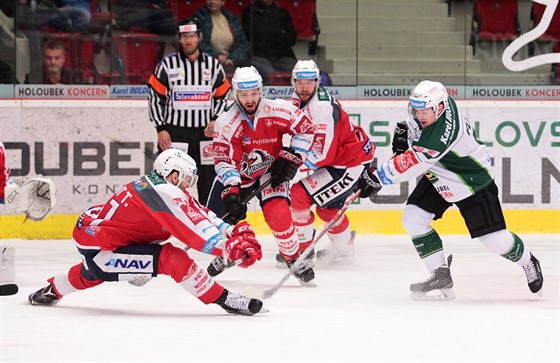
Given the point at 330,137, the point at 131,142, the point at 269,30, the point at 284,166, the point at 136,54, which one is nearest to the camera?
the point at 284,166

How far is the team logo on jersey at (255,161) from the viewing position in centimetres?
643

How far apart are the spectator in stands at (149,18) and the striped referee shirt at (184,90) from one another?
99 centimetres

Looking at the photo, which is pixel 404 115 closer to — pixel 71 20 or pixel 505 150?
pixel 505 150

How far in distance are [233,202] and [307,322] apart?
4.00ft

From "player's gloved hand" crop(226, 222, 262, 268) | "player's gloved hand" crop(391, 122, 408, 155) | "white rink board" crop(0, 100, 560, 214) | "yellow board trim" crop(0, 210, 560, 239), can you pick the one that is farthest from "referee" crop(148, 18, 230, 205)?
"player's gloved hand" crop(226, 222, 262, 268)

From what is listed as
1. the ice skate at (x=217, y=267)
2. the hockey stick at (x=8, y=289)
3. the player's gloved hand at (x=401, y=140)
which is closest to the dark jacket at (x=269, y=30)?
the ice skate at (x=217, y=267)

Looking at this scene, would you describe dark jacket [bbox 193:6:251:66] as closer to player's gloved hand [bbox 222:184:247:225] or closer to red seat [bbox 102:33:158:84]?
red seat [bbox 102:33:158:84]

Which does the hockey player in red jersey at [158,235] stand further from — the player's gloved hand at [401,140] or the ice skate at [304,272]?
the player's gloved hand at [401,140]

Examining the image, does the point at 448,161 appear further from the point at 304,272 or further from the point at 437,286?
the point at 304,272

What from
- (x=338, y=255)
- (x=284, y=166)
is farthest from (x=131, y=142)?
(x=284, y=166)

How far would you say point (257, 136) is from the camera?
6406mm

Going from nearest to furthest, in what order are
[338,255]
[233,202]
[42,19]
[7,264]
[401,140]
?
[7,264] → [401,140] → [233,202] → [338,255] → [42,19]

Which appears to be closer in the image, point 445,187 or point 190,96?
point 445,187

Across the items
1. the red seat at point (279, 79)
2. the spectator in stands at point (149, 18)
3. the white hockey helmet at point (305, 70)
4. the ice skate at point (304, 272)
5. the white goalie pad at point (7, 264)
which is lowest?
the ice skate at point (304, 272)
